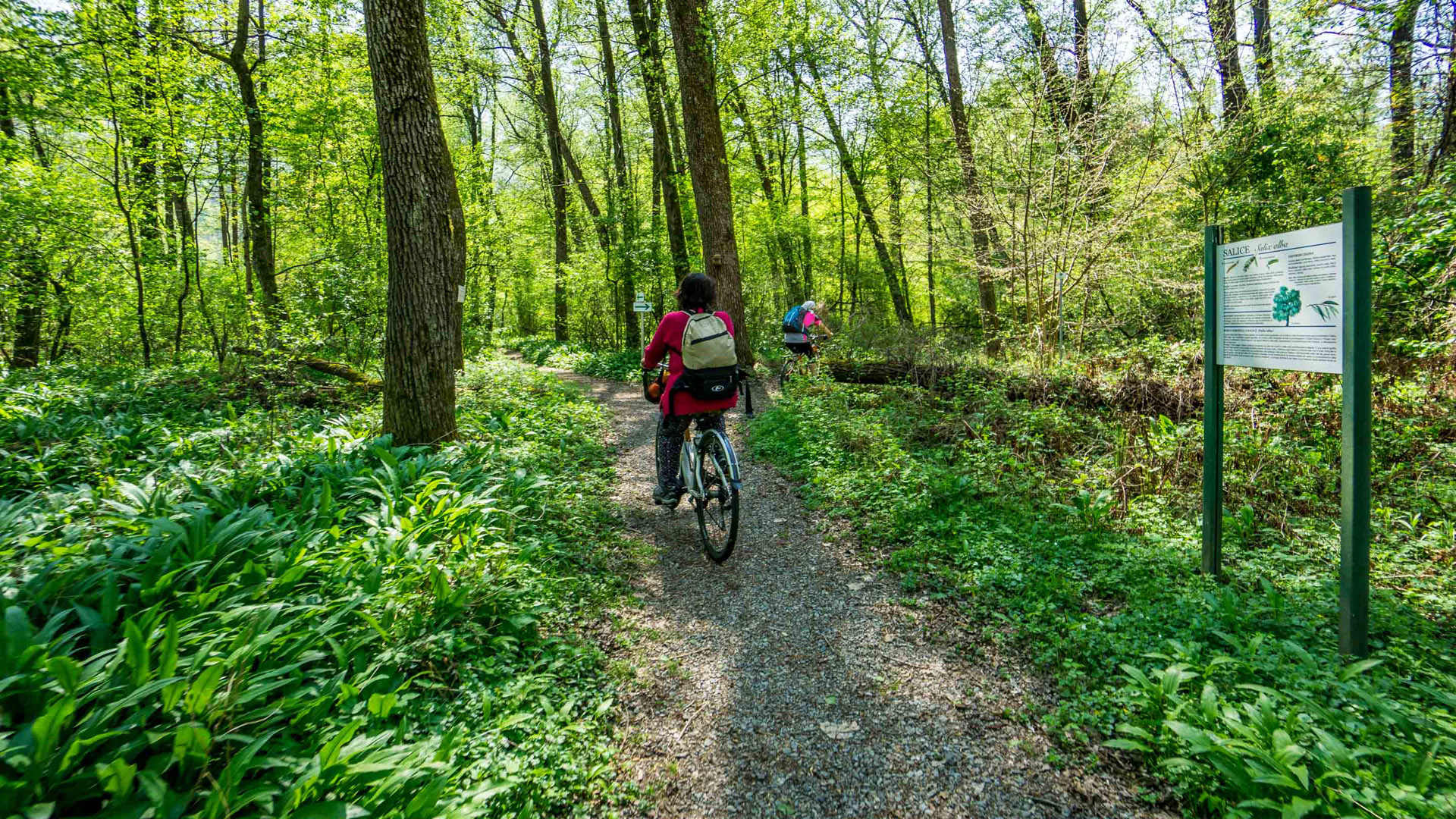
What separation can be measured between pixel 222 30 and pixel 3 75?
306cm

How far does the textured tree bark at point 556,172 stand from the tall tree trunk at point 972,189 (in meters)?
9.48

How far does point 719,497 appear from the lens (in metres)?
4.42

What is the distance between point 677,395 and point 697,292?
80 centimetres

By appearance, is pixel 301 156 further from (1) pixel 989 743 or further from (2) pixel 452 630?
(1) pixel 989 743

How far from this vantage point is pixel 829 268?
1939cm

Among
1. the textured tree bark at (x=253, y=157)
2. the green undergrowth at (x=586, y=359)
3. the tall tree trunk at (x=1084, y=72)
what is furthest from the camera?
the green undergrowth at (x=586, y=359)

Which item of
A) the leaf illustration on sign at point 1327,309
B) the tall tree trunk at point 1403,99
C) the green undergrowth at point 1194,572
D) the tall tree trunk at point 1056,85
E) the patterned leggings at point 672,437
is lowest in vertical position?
the green undergrowth at point 1194,572

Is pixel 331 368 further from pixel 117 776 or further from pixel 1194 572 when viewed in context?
pixel 1194 572

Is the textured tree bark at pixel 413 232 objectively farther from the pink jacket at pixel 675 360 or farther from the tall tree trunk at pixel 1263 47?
the tall tree trunk at pixel 1263 47

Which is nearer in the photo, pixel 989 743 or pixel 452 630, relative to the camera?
pixel 989 743

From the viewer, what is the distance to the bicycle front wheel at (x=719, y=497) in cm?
421

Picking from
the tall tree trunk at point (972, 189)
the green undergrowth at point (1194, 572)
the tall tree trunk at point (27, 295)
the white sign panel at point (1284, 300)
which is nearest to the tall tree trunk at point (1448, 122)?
the green undergrowth at point (1194, 572)

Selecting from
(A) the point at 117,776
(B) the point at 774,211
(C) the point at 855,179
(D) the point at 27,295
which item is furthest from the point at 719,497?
(C) the point at 855,179

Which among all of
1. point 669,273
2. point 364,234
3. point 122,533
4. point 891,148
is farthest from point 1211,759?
point 891,148
